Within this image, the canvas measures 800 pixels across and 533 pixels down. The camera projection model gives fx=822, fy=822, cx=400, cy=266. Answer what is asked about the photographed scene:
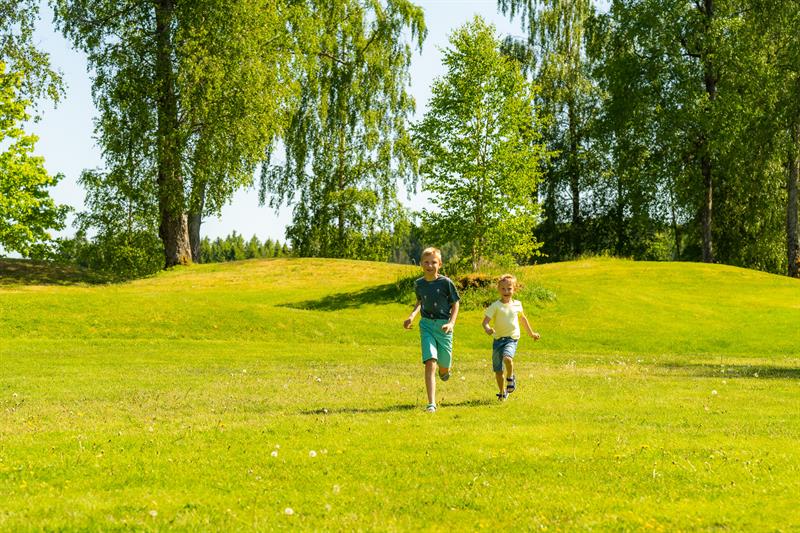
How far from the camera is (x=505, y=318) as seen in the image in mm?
13867

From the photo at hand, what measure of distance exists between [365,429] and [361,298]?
80.5ft

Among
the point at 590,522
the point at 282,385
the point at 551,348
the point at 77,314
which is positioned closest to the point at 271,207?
the point at 77,314

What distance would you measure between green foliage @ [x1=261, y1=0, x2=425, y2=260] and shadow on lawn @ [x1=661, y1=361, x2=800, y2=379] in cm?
3172

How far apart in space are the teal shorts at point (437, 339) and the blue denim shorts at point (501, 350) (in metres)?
1.08

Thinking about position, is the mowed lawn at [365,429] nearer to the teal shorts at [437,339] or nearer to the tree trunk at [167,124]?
the teal shorts at [437,339]

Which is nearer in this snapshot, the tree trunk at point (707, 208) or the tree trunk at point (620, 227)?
the tree trunk at point (707, 208)

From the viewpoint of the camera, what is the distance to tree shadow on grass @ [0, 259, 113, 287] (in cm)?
3988

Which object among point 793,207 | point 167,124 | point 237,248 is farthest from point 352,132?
point 237,248

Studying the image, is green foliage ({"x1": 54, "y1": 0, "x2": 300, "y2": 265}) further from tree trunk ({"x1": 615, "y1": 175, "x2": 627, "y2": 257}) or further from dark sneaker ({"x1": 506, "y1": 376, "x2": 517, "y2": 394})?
dark sneaker ({"x1": 506, "y1": 376, "x2": 517, "y2": 394})

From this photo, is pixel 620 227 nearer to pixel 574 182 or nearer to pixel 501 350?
pixel 574 182

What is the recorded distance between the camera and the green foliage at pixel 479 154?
34.4m

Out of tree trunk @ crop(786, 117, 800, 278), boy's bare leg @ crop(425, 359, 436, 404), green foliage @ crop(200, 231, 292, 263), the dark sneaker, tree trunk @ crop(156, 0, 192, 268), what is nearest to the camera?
boy's bare leg @ crop(425, 359, 436, 404)

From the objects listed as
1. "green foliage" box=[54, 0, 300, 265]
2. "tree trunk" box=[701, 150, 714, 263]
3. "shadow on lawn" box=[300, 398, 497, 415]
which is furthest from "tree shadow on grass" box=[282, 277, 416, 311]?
"tree trunk" box=[701, 150, 714, 263]

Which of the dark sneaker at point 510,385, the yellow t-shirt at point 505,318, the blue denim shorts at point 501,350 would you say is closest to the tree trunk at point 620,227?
the yellow t-shirt at point 505,318
